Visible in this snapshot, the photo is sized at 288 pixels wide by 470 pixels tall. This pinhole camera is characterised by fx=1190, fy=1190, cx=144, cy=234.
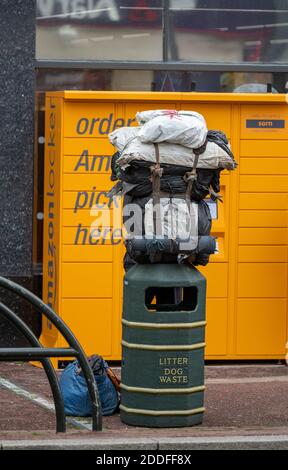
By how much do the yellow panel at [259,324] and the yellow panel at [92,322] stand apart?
1180 millimetres

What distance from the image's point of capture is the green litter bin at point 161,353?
25.9 feet

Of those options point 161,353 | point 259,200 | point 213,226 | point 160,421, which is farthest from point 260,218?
point 160,421

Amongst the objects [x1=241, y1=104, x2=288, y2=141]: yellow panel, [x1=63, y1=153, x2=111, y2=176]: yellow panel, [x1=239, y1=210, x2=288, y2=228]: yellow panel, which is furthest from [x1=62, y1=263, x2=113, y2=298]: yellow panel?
[x1=241, y1=104, x2=288, y2=141]: yellow panel

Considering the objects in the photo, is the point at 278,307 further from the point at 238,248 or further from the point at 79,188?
the point at 79,188

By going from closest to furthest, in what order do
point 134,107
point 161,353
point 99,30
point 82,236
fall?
point 161,353, point 82,236, point 134,107, point 99,30

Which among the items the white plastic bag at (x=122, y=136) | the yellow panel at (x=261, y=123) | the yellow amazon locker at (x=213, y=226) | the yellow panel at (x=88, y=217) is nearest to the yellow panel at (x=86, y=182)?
the yellow amazon locker at (x=213, y=226)

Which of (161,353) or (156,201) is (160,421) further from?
(156,201)

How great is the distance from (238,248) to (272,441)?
3.41 m

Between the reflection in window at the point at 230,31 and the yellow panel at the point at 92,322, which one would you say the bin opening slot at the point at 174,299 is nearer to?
the yellow panel at the point at 92,322

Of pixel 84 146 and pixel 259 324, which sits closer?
pixel 84 146

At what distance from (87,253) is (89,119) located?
45.9 inches

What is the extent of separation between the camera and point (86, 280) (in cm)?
1034

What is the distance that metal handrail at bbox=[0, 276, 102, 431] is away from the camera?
24.2 feet

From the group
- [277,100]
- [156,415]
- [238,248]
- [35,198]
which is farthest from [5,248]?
[156,415]
